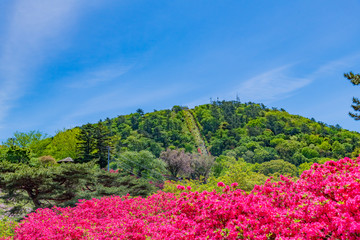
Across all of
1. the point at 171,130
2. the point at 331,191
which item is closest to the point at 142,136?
the point at 171,130

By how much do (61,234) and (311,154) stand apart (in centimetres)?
6430

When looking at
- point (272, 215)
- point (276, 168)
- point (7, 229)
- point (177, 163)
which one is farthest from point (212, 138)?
point (272, 215)

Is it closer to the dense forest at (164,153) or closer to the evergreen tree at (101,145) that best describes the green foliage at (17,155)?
the dense forest at (164,153)

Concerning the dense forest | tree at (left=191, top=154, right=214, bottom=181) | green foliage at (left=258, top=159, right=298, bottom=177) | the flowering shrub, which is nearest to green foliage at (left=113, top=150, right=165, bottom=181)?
the dense forest

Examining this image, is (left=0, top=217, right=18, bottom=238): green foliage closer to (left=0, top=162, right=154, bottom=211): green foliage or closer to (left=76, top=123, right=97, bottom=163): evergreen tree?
(left=0, top=162, right=154, bottom=211): green foliage

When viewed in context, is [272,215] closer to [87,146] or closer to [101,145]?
[101,145]

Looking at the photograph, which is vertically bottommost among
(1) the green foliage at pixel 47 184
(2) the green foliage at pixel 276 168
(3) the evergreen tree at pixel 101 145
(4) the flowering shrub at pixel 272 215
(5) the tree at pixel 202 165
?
(2) the green foliage at pixel 276 168

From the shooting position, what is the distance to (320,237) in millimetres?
2912

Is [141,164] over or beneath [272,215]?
over

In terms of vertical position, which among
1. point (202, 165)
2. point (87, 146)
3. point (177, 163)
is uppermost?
point (87, 146)

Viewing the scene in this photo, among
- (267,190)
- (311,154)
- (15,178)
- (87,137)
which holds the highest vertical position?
(87,137)

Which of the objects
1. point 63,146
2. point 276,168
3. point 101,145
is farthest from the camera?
point 63,146

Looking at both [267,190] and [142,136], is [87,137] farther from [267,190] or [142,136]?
[142,136]

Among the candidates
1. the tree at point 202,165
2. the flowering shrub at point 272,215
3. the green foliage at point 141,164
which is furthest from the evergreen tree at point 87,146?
the flowering shrub at point 272,215
